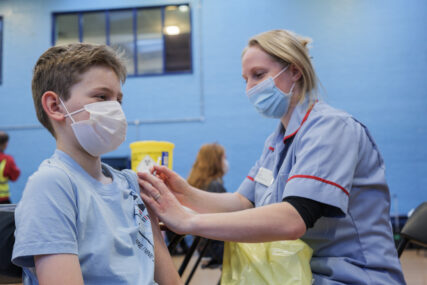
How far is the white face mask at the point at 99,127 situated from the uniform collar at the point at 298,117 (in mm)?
619

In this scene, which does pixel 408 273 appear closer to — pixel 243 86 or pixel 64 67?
pixel 243 86

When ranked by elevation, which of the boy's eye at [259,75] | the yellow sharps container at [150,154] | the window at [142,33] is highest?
the window at [142,33]

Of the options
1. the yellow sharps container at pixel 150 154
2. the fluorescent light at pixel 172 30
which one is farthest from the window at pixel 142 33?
the yellow sharps container at pixel 150 154

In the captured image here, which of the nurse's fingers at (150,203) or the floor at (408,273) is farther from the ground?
the nurse's fingers at (150,203)

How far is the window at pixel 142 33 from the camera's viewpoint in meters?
7.26

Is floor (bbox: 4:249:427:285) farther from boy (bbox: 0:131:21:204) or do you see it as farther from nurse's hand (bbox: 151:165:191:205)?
nurse's hand (bbox: 151:165:191:205)

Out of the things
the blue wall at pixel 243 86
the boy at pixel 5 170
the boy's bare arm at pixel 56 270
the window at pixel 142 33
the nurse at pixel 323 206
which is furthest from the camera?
the window at pixel 142 33

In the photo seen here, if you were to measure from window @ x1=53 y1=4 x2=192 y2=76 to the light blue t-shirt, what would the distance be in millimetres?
6256

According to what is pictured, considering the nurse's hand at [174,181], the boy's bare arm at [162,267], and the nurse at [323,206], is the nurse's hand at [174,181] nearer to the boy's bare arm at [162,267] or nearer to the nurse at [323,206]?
the nurse at [323,206]

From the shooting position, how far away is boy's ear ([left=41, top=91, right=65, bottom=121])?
3.57 feet

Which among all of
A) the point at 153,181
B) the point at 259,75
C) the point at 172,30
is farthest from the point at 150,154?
the point at 172,30

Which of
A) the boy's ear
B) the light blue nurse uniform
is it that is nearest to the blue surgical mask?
the light blue nurse uniform

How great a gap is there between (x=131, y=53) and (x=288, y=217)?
669cm

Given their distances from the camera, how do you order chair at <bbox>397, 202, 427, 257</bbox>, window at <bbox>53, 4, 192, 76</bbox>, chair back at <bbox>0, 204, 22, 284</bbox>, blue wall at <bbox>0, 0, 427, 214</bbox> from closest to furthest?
chair back at <bbox>0, 204, 22, 284</bbox> → chair at <bbox>397, 202, 427, 257</bbox> → blue wall at <bbox>0, 0, 427, 214</bbox> → window at <bbox>53, 4, 192, 76</bbox>
